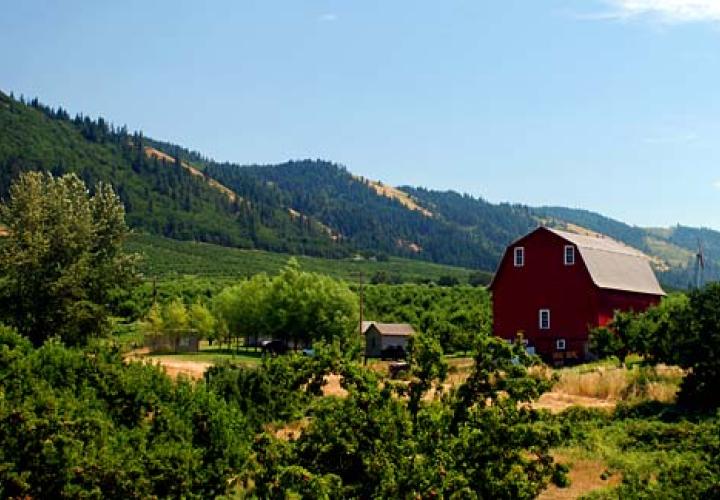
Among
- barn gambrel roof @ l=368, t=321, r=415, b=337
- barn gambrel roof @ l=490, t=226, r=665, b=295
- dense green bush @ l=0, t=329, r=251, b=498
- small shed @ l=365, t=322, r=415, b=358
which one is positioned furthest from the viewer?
barn gambrel roof @ l=368, t=321, r=415, b=337

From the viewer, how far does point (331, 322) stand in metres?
58.9

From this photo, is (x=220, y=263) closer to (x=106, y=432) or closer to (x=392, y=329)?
(x=392, y=329)

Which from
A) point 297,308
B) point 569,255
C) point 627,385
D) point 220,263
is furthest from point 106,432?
point 220,263

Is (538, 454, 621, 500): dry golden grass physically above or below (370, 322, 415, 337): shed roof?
below

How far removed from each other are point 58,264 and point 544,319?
28397 millimetres

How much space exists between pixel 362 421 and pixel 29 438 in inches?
190

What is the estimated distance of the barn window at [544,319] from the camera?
52.1 metres

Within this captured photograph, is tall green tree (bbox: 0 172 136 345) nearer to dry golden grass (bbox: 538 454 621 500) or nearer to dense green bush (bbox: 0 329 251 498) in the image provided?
dense green bush (bbox: 0 329 251 498)

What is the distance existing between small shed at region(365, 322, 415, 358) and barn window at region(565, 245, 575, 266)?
1779 cm

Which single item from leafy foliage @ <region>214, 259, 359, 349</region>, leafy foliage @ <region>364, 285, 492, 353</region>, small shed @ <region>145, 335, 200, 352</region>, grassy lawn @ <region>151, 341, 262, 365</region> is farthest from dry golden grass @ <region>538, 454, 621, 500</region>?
small shed @ <region>145, 335, 200, 352</region>

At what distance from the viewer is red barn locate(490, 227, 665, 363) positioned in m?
51.0

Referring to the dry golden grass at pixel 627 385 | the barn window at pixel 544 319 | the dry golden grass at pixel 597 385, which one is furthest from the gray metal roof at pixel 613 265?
the dry golden grass at pixel 597 385

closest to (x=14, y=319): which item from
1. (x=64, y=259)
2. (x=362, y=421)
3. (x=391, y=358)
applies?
(x=64, y=259)

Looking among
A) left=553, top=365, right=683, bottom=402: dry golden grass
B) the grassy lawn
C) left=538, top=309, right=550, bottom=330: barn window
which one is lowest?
the grassy lawn
